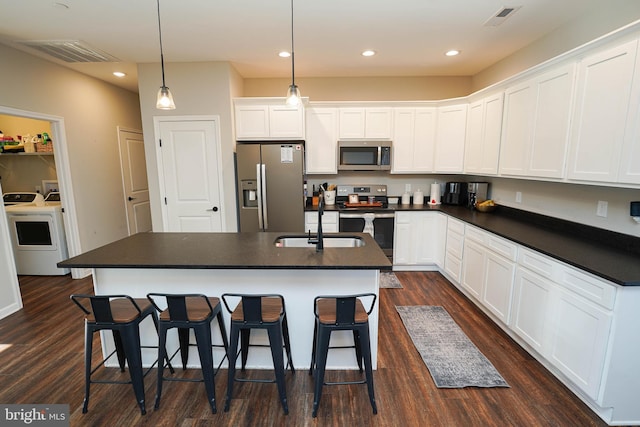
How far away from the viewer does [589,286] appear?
1764mm

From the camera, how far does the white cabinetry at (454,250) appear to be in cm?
346

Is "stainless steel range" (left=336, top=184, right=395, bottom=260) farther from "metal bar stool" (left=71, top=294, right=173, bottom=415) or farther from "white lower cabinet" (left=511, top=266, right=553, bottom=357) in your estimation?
"metal bar stool" (left=71, top=294, right=173, bottom=415)

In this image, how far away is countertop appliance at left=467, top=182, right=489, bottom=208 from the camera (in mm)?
3924

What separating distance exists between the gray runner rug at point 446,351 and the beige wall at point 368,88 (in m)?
3.12

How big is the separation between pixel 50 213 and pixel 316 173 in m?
3.62

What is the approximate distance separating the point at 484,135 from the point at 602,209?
1477mm

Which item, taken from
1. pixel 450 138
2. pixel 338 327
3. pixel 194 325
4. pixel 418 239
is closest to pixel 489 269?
pixel 418 239

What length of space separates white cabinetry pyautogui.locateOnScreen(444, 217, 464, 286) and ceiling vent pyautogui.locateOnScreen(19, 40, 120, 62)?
14.9 feet

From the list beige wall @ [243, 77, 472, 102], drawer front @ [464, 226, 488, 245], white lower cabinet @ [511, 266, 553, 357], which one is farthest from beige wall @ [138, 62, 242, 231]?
white lower cabinet @ [511, 266, 553, 357]

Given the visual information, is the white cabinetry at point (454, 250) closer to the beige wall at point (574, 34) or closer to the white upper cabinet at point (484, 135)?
the white upper cabinet at point (484, 135)

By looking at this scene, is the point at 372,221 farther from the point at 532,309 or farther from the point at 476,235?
the point at 532,309

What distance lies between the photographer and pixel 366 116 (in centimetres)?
415

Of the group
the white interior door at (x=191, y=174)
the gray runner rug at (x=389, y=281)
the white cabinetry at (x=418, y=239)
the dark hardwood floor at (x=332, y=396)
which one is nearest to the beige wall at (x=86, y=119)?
the white interior door at (x=191, y=174)

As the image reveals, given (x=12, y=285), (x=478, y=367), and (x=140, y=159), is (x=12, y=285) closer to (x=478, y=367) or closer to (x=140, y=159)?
(x=140, y=159)
